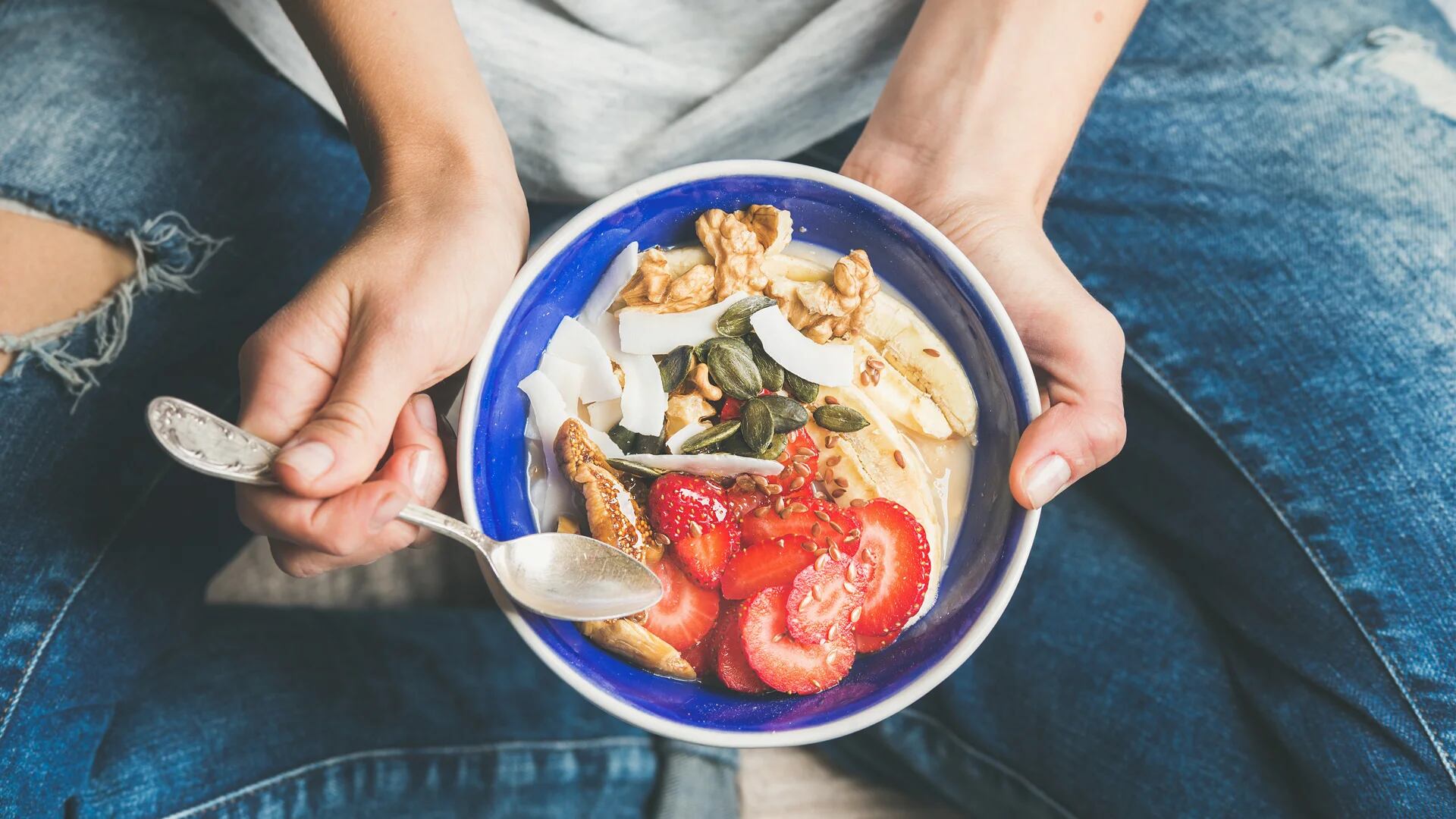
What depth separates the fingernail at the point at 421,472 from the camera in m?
0.90

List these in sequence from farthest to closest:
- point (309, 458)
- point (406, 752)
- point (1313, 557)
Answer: point (406, 752) → point (1313, 557) → point (309, 458)

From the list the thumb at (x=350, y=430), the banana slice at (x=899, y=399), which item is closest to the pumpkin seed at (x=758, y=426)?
the banana slice at (x=899, y=399)

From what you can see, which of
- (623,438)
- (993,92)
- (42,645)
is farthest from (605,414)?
(42,645)

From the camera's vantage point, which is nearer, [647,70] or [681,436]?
[681,436]

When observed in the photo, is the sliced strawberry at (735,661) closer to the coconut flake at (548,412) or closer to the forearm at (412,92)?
the coconut flake at (548,412)

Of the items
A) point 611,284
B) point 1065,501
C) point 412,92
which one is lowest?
point 1065,501

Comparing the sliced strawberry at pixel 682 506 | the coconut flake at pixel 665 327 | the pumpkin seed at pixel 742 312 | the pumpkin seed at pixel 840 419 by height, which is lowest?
the pumpkin seed at pixel 840 419

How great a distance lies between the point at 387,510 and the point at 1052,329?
2.26 feet

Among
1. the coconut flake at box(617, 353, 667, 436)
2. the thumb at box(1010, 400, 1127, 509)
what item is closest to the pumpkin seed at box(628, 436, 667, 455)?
the coconut flake at box(617, 353, 667, 436)

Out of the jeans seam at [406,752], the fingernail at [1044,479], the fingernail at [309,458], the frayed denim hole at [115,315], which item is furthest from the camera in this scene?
the jeans seam at [406,752]

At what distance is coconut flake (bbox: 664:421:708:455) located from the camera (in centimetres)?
98

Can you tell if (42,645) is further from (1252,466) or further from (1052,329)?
(1252,466)

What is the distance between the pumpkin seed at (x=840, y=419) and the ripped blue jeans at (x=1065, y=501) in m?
0.55

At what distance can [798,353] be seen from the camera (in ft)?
3.21
